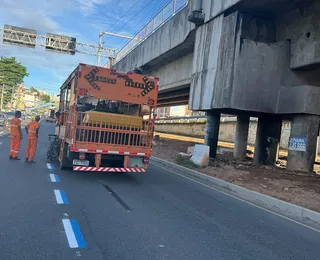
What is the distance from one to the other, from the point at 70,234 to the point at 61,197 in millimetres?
2437

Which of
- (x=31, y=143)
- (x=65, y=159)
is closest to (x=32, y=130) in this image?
(x=31, y=143)

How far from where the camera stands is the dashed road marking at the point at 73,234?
477 centimetres

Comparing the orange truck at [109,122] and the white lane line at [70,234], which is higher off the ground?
the orange truck at [109,122]

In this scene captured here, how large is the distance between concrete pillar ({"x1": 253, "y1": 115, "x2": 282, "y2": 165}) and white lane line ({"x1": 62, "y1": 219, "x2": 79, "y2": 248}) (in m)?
12.5

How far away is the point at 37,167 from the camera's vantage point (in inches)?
454

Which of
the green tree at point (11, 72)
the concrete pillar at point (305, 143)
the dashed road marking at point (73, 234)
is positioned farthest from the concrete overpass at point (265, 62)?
the green tree at point (11, 72)

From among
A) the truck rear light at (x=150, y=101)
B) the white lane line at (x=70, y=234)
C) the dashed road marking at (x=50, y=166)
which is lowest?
the dashed road marking at (x=50, y=166)

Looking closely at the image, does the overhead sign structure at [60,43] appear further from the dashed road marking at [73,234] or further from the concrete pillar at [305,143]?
the dashed road marking at [73,234]

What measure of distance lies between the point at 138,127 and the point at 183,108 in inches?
2547

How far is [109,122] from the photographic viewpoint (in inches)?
397

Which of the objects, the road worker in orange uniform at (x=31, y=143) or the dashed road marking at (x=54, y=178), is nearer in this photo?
the dashed road marking at (x=54, y=178)

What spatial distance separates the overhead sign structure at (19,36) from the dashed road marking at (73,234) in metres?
34.7

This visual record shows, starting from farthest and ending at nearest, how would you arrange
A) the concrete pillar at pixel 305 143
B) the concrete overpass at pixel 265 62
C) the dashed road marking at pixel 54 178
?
the concrete pillar at pixel 305 143, the concrete overpass at pixel 265 62, the dashed road marking at pixel 54 178

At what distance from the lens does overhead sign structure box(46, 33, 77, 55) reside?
37219mm
